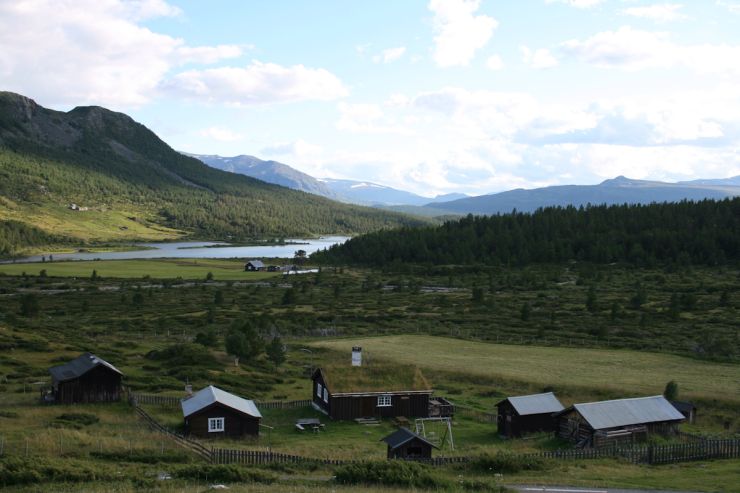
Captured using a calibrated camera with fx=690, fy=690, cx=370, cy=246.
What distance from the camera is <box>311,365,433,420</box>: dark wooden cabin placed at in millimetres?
41000

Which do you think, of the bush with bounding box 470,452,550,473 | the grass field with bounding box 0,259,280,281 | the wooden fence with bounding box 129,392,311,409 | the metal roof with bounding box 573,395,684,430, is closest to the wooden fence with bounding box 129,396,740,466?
the bush with bounding box 470,452,550,473

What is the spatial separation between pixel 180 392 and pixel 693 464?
29.8 metres

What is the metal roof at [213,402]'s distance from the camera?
34875mm

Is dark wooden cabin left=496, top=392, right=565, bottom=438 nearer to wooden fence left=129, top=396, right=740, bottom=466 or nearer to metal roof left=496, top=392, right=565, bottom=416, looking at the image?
metal roof left=496, top=392, right=565, bottom=416

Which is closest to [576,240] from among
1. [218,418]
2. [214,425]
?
[218,418]

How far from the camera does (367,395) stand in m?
41.5

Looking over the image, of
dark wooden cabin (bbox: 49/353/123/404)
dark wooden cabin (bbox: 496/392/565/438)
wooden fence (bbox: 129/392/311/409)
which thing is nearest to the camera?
dark wooden cabin (bbox: 496/392/565/438)

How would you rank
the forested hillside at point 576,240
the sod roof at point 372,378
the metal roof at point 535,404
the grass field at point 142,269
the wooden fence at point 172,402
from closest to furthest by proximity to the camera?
the metal roof at point 535,404 < the wooden fence at point 172,402 < the sod roof at point 372,378 < the grass field at point 142,269 < the forested hillside at point 576,240

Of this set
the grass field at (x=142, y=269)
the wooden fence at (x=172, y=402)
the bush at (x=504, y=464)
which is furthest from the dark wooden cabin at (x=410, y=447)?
the grass field at (x=142, y=269)

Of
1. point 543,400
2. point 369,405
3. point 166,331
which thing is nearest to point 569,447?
point 543,400

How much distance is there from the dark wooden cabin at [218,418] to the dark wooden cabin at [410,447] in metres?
8.66

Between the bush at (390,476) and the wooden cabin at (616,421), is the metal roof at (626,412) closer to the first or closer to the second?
the wooden cabin at (616,421)

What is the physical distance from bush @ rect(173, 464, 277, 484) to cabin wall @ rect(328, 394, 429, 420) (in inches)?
648

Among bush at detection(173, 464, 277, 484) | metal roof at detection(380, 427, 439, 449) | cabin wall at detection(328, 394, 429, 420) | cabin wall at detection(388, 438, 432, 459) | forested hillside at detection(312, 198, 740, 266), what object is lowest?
cabin wall at detection(328, 394, 429, 420)
